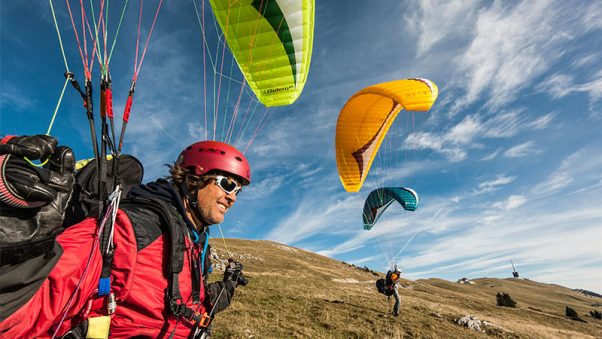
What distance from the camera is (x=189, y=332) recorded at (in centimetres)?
279

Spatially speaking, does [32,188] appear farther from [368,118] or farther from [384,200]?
[384,200]

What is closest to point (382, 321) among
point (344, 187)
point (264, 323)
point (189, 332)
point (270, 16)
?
point (264, 323)

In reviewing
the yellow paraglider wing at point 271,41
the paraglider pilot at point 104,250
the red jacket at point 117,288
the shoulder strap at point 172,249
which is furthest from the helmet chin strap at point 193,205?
the yellow paraglider wing at point 271,41

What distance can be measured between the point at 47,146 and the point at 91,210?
0.96m

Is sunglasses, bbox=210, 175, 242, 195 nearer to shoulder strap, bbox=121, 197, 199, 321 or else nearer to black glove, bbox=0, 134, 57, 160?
shoulder strap, bbox=121, 197, 199, 321

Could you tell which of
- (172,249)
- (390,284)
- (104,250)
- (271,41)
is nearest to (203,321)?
(172,249)

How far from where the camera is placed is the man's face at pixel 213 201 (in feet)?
10.8

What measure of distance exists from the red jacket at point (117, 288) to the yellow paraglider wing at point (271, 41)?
8312 mm

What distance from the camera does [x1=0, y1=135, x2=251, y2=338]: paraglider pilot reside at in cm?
118

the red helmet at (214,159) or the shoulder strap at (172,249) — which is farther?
the red helmet at (214,159)

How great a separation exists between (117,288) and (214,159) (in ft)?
6.25

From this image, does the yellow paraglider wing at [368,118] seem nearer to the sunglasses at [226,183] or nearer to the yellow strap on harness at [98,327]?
the sunglasses at [226,183]

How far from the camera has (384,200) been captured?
837 inches

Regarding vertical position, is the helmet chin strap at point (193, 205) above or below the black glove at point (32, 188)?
above
